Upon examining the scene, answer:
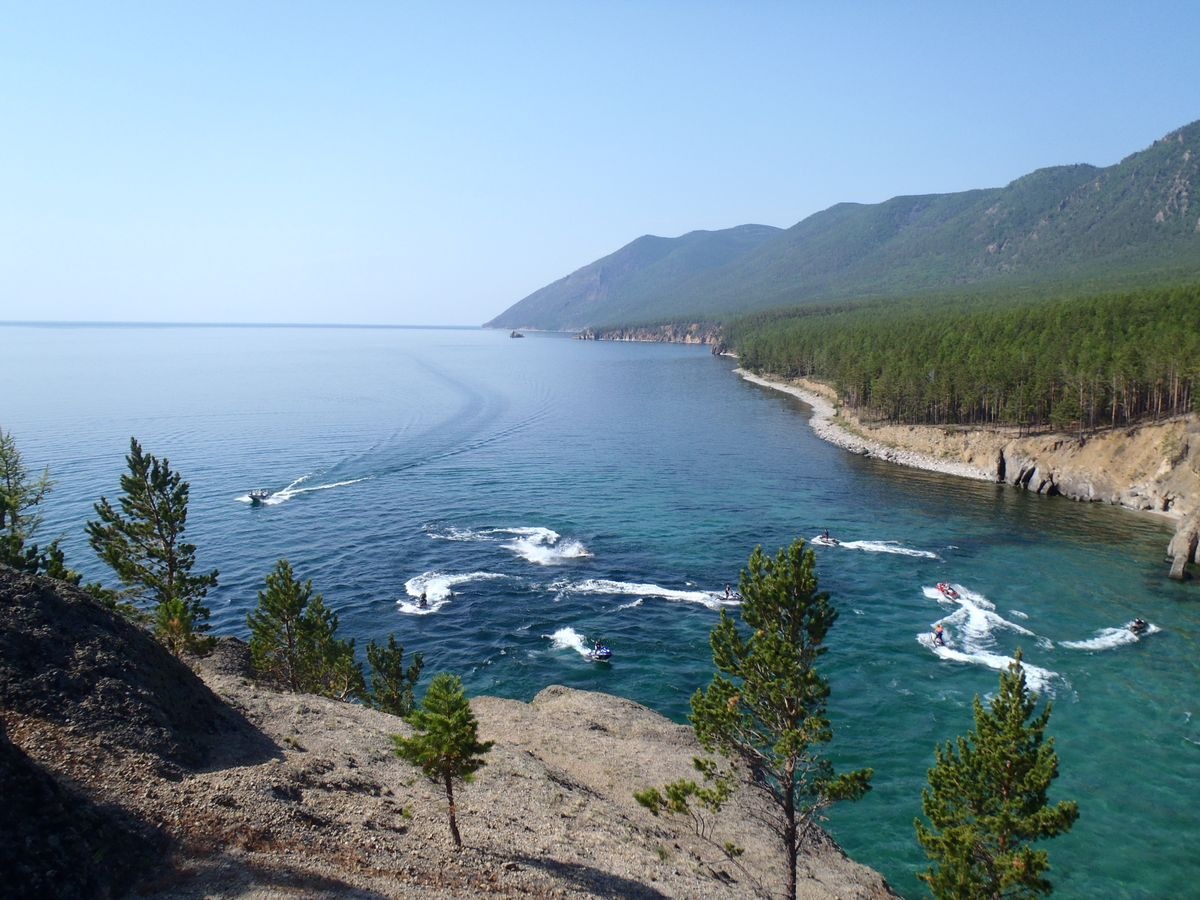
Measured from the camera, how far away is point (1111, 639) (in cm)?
5419

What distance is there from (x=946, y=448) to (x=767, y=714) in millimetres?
104000

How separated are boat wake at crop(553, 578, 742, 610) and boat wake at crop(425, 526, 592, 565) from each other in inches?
245

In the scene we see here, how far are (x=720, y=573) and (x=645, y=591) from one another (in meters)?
8.80

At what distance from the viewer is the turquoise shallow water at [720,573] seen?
4062cm

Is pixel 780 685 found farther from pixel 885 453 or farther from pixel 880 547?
pixel 885 453

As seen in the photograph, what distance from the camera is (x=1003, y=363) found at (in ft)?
380

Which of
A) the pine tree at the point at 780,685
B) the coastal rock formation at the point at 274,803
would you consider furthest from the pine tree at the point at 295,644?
the pine tree at the point at 780,685

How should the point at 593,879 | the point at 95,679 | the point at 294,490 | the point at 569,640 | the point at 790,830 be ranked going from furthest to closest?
the point at 294,490, the point at 569,640, the point at 95,679, the point at 790,830, the point at 593,879

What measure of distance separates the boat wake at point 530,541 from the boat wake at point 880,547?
26.5 metres

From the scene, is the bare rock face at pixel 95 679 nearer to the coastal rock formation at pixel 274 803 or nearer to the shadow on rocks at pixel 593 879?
the coastal rock formation at pixel 274 803

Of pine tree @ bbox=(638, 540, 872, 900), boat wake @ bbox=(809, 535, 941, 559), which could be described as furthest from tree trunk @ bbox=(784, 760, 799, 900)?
boat wake @ bbox=(809, 535, 941, 559)

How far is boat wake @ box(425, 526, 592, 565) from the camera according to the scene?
241 ft

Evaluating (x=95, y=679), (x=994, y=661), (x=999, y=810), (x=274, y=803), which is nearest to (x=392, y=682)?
(x=274, y=803)

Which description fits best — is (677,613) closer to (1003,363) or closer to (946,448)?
(946,448)
